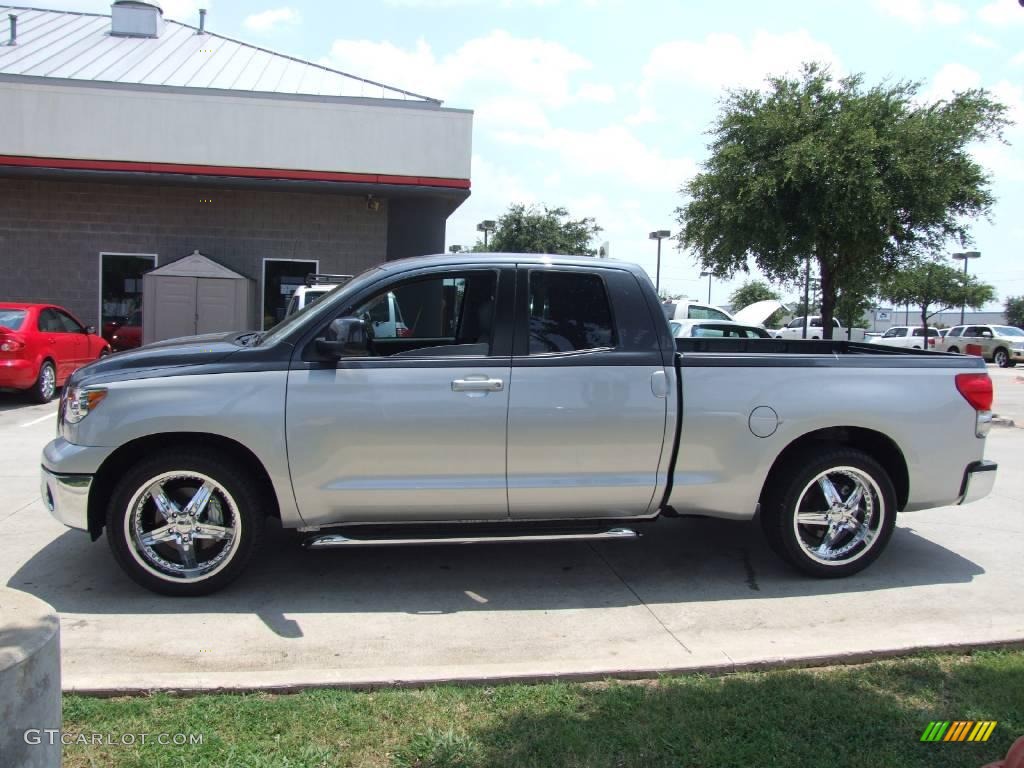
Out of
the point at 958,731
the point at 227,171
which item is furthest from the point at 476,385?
the point at 227,171

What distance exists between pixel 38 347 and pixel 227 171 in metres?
6.40

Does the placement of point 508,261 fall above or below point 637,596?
above

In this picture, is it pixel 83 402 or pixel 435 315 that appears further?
pixel 435 315

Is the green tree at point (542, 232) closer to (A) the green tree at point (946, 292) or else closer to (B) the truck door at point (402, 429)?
(A) the green tree at point (946, 292)

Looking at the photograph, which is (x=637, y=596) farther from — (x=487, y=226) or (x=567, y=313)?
(x=487, y=226)

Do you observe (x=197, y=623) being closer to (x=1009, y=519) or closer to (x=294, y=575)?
(x=294, y=575)

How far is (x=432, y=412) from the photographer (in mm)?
4578

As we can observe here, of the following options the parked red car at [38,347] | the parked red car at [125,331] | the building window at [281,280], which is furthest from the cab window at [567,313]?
the parked red car at [125,331]

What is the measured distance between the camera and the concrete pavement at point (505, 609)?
3.88m

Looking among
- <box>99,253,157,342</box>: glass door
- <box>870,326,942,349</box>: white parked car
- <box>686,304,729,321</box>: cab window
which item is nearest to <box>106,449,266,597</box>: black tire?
<box>99,253,157,342</box>: glass door

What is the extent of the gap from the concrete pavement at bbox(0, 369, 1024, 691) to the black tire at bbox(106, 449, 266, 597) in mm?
147

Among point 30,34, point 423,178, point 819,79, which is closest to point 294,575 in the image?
point 423,178

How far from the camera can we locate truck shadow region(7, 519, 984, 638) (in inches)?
183

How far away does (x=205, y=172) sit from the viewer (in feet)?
56.0
